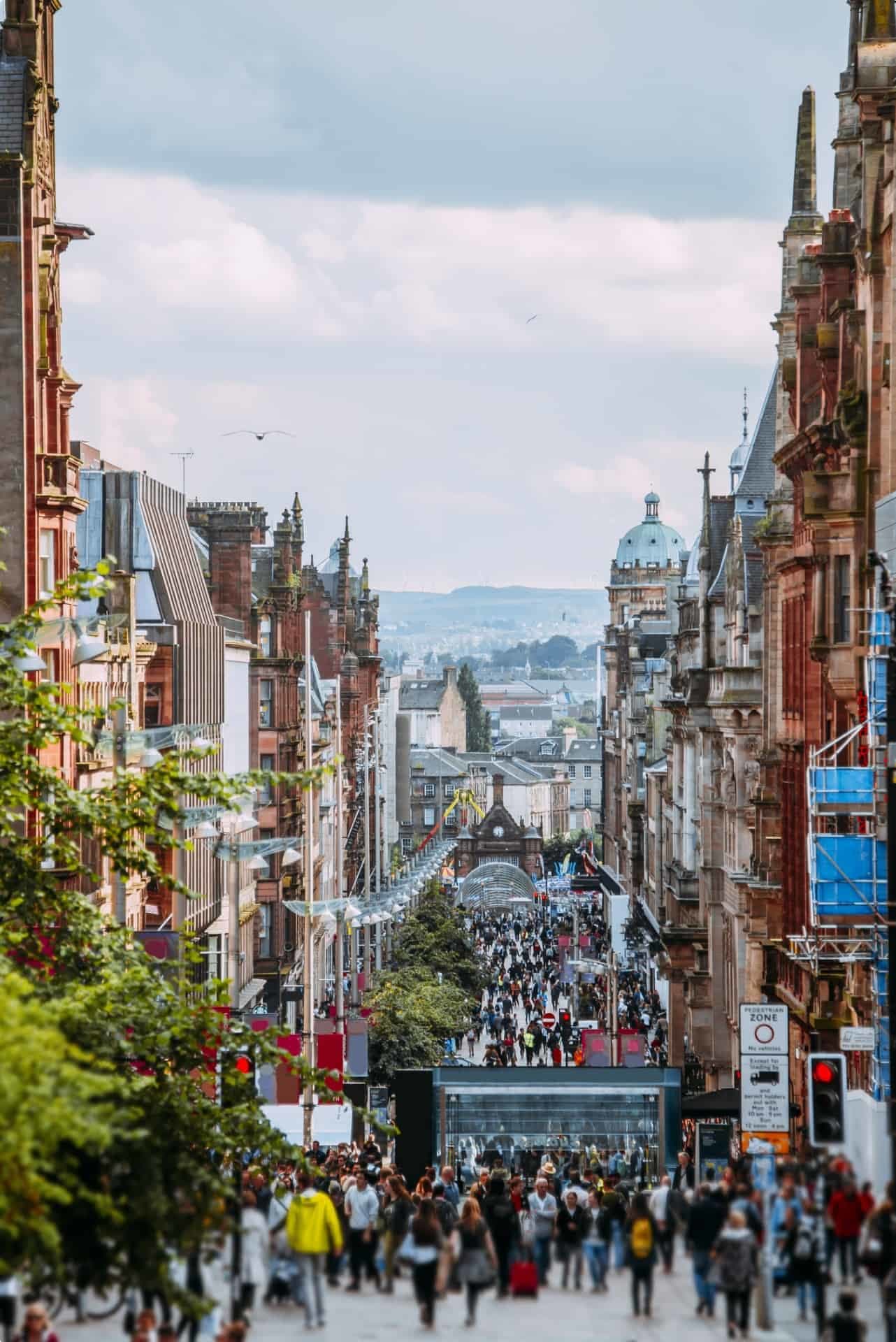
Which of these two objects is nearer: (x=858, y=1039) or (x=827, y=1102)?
(x=827, y=1102)

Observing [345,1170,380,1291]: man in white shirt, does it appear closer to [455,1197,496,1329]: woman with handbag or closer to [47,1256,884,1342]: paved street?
[47,1256,884,1342]: paved street

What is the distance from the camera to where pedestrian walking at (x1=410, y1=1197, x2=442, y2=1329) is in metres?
15.6

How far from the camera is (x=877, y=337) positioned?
41.2m

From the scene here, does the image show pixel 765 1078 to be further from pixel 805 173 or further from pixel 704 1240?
pixel 805 173

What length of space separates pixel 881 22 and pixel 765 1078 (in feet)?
62.2

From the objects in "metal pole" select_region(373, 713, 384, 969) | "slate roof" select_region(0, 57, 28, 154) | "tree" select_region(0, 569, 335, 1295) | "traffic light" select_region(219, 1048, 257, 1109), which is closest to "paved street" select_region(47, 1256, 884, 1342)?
"tree" select_region(0, 569, 335, 1295)

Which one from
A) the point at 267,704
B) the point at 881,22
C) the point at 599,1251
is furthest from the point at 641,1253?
the point at 267,704

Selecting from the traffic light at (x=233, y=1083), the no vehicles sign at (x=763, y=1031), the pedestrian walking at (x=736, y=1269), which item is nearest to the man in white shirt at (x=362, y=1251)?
the pedestrian walking at (x=736, y=1269)

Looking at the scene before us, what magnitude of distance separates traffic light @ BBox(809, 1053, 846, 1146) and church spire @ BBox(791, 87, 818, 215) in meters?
38.7

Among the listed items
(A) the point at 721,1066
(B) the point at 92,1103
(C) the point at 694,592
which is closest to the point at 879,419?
(B) the point at 92,1103

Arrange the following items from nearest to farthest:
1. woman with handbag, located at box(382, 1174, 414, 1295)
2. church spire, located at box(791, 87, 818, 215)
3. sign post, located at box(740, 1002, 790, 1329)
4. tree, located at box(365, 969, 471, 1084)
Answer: woman with handbag, located at box(382, 1174, 414, 1295) → sign post, located at box(740, 1002, 790, 1329) → church spire, located at box(791, 87, 818, 215) → tree, located at box(365, 969, 471, 1084)

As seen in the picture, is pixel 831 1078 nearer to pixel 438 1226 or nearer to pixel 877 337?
pixel 438 1226

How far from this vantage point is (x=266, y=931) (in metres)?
91.2

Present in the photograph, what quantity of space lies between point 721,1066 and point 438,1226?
60912 mm
